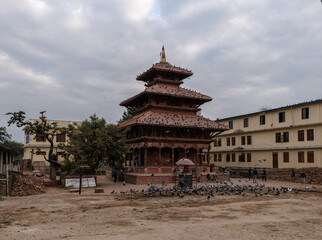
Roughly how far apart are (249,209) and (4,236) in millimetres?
11703

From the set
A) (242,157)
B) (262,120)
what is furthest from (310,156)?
(242,157)

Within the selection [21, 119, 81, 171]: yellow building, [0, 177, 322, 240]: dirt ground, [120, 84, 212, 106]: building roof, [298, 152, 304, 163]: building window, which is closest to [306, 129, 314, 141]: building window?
[298, 152, 304, 163]: building window

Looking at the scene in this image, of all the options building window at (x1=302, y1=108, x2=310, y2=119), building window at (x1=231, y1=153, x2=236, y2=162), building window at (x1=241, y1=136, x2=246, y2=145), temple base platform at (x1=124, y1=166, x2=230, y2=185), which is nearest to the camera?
temple base platform at (x1=124, y1=166, x2=230, y2=185)

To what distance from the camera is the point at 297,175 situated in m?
35.6

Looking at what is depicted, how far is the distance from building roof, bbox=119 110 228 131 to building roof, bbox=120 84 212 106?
2.46m

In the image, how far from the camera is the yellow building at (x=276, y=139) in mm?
35625

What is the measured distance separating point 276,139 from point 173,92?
54.4ft

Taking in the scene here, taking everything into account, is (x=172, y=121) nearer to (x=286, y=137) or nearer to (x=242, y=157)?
(x=286, y=137)

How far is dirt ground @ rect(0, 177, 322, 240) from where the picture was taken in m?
10.5

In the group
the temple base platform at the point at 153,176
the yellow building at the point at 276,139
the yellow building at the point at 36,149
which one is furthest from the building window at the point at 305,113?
the yellow building at the point at 36,149

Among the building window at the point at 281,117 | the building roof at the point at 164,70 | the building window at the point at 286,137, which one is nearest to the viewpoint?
the building roof at the point at 164,70

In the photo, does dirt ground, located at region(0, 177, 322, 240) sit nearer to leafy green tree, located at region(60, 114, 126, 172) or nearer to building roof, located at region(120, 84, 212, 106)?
leafy green tree, located at region(60, 114, 126, 172)

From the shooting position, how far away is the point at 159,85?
38.0m

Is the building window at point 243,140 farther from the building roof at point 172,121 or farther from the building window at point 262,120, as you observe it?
the building roof at point 172,121
